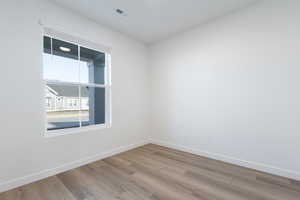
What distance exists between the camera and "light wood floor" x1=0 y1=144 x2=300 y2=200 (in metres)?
1.59

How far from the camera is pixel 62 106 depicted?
2.27 meters

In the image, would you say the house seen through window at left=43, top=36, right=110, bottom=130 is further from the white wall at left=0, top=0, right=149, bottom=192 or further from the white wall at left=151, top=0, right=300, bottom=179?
the white wall at left=151, top=0, right=300, bottom=179

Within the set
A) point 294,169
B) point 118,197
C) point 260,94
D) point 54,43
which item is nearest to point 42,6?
point 54,43

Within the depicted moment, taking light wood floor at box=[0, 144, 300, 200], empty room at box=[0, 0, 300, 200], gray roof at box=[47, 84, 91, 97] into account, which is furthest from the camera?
gray roof at box=[47, 84, 91, 97]

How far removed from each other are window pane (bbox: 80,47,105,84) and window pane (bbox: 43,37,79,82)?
0.35 ft

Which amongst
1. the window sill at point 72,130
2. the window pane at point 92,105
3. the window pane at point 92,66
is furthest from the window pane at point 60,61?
the window sill at point 72,130

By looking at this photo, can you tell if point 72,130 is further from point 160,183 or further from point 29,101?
point 160,183

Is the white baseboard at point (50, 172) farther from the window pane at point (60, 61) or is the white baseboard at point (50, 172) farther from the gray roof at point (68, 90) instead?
the window pane at point (60, 61)

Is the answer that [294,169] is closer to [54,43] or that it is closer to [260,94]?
[260,94]

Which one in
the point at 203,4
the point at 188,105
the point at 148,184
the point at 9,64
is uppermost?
the point at 203,4

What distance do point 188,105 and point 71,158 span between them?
238 centimetres

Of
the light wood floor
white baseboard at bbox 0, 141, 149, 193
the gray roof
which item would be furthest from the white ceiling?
the light wood floor

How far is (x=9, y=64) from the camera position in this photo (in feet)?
5.56

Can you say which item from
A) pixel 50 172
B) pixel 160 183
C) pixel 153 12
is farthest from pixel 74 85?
pixel 160 183
